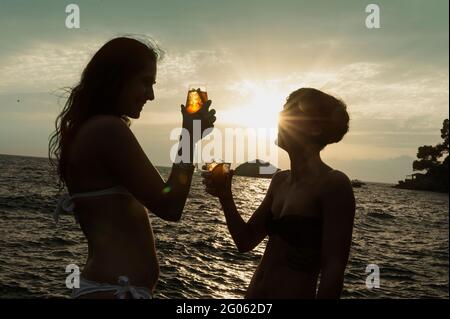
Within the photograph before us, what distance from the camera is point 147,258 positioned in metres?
2.91

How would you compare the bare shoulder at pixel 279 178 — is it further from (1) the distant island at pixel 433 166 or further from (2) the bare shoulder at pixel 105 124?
(1) the distant island at pixel 433 166

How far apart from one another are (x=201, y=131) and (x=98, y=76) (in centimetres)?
74

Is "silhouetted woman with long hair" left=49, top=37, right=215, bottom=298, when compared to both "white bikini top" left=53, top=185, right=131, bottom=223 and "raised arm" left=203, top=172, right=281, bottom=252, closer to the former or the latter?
"white bikini top" left=53, top=185, right=131, bottom=223

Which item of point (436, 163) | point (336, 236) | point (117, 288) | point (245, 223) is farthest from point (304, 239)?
point (436, 163)

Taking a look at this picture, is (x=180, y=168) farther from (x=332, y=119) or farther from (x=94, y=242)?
(x=332, y=119)

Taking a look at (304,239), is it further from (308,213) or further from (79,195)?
(79,195)

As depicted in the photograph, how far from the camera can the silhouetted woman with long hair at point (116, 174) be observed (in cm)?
267

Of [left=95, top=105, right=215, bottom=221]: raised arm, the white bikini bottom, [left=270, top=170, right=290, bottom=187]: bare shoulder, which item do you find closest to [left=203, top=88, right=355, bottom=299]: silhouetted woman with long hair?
[left=270, top=170, right=290, bottom=187]: bare shoulder

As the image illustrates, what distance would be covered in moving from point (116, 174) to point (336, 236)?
4.90ft

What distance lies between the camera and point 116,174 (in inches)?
106

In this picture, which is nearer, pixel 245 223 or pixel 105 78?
pixel 105 78
